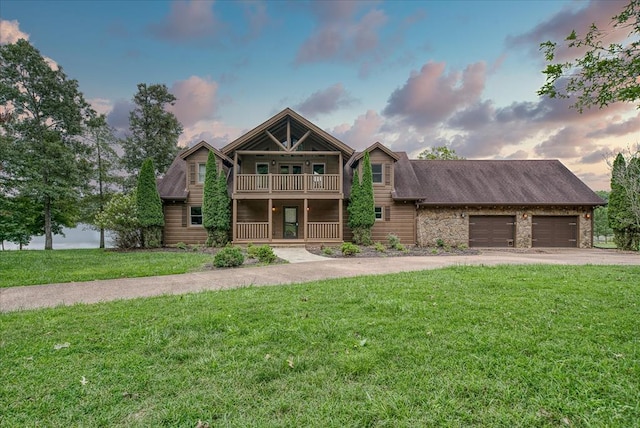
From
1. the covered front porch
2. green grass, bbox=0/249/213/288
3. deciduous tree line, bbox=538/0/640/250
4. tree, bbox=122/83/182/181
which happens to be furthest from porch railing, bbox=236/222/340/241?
tree, bbox=122/83/182/181

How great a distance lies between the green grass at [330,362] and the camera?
2.20m

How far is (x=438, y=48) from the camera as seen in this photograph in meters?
14.0

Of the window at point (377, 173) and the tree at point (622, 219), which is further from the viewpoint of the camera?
the window at point (377, 173)

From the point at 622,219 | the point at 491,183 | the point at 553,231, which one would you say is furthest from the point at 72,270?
the point at 622,219

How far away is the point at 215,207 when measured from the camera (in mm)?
15734

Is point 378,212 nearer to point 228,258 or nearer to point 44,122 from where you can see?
point 228,258

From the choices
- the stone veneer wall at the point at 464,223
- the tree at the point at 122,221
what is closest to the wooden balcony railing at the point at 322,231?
the stone veneer wall at the point at 464,223

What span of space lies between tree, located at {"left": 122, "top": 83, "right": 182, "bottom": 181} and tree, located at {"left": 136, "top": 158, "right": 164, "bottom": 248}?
11717 mm

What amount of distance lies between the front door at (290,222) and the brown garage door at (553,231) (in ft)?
44.6

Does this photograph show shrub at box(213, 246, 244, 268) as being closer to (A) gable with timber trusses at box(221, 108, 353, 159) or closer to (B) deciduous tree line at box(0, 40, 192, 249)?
(A) gable with timber trusses at box(221, 108, 353, 159)

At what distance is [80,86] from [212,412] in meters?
24.7

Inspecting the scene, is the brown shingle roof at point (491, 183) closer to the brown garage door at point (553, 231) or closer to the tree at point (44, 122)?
the brown garage door at point (553, 231)

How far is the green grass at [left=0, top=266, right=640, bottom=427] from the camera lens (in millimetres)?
2199

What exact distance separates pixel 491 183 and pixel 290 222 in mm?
12361
